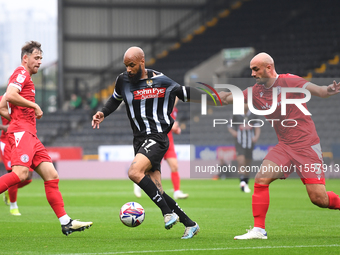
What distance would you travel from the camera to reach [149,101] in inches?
241

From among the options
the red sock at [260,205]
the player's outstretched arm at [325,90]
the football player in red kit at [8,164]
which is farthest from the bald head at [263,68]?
the football player in red kit at [8,164]

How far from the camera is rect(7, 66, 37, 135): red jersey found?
250 inches

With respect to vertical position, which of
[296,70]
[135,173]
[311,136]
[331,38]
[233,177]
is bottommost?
[233,177]

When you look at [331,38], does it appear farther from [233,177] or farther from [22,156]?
[22,156]

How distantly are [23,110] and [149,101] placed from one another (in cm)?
153

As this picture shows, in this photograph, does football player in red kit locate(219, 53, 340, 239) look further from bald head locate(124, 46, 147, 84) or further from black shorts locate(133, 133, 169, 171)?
bald head locate(124, 46, 147, 84)

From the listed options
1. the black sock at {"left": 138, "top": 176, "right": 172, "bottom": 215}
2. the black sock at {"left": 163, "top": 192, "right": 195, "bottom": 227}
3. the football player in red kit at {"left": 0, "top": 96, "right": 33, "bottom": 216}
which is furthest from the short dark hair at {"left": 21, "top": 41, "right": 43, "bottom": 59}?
the football player in red kit at {"left": 0, "top": 96, "right": 33, "bottom": 216}

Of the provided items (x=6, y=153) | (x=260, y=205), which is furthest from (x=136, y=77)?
(x=6, y=153)

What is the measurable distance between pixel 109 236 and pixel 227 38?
2532 cm

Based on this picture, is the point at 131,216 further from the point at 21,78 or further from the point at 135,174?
the point at 21,78

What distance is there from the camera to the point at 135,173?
19.3 ft

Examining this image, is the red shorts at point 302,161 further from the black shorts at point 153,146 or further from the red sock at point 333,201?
the black shorts at point 153,146

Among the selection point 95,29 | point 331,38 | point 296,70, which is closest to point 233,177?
point 296,70

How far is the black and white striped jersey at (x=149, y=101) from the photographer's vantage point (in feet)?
20.1
